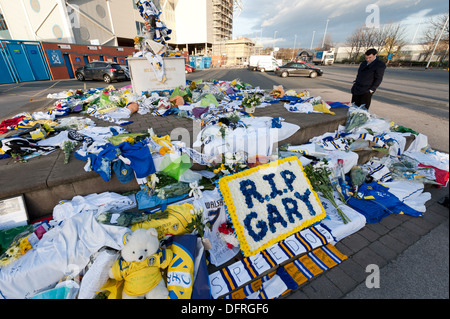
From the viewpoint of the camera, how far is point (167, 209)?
2.38 meters

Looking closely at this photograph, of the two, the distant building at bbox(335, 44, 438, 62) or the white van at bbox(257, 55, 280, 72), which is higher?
A: the distant building at bbox(335, 44, 438, 62)

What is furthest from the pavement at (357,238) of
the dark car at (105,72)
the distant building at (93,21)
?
the distant building at (93,21)

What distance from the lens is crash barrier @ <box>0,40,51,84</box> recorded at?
13905mm

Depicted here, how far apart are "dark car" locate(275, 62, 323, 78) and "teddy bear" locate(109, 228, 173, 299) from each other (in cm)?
2021

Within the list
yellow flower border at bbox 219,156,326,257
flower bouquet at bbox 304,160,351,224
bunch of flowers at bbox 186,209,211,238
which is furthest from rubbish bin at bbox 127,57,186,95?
flower bouquet at bbox 304,160,351,224

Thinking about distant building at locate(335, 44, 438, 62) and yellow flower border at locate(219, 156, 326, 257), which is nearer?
yellow flower border at locate(219, 156, 326, 257)

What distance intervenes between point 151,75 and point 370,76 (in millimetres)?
6968

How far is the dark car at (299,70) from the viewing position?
18.8 metres

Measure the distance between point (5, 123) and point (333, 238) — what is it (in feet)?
24.1

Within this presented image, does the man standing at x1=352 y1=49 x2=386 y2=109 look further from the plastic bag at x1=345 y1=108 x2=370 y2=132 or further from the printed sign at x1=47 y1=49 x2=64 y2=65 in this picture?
the printed sign at x1=47 y1=49 x2=64 y2=65

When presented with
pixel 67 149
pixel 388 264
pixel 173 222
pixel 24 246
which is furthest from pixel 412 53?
pixel 24 246

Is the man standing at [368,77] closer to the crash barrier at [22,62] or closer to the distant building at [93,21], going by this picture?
the crash barrier at [22,62]

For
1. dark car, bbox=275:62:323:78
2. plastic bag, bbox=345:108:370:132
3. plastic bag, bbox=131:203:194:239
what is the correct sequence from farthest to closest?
1. dark car, bbox=275:62:323:78
2. plastic bag, bbox=345:108:370:132
3. plastic bag, bbox=131:203:194:239
